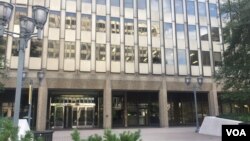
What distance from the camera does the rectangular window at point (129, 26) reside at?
31.5 m

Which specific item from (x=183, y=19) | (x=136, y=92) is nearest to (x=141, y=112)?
(x=136, y=92)

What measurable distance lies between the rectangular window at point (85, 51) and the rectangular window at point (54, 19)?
3.60 m

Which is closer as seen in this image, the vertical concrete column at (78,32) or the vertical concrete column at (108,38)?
the vertical concrete column at (78,32)

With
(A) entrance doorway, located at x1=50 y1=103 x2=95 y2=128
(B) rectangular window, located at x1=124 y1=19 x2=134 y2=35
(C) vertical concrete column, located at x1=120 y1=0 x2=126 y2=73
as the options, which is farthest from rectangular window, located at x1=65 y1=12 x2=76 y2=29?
(A) entrance doorway, located at x1=50 y1=103 x2=95 y2=128

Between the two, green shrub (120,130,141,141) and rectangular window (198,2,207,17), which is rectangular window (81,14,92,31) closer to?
rectangular window (198,2,207,17)

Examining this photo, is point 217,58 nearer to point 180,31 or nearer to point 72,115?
point 180,31

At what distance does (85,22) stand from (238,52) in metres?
17.0

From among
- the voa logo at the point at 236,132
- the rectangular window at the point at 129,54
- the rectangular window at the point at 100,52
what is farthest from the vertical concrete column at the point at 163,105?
the voa logo at the point at 236,132

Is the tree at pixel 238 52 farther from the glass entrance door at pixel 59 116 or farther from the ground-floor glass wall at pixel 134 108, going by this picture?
the glass entrance door at pixel 59 116

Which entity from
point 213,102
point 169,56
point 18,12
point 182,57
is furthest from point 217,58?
point 18,12

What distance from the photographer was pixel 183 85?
107 ft

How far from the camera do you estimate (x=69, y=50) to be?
29031 millimetres

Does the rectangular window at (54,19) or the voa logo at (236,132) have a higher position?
the rectangular window at (54,19)

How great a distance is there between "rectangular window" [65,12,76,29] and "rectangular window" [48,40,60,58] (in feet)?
7.51
